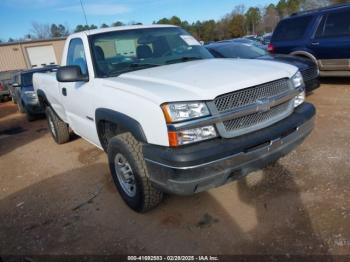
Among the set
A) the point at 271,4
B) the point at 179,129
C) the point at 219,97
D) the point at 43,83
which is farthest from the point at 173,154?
the point at 271,4

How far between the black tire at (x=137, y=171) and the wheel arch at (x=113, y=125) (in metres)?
0.14

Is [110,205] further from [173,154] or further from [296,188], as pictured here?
[296,188]

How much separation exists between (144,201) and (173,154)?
878 mm

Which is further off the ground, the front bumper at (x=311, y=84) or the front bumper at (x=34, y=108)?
the front bumper at (x=311, y=84)

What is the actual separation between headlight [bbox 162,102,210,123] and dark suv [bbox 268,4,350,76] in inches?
252

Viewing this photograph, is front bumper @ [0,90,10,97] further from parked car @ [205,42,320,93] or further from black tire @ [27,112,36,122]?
parked car @ [205,42,320,93]

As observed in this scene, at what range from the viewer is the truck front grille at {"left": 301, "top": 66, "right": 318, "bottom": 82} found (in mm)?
6965

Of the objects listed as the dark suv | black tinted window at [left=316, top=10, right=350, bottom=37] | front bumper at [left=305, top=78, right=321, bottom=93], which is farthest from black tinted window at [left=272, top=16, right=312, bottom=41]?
front bumper at [left=305, top=78, right=321, bottom=93]

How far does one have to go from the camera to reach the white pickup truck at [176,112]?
2.65 metres

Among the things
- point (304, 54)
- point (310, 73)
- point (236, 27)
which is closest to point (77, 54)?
point (310, 73)

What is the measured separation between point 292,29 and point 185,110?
7474 millimetres

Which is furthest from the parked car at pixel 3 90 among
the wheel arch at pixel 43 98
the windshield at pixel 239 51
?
the windshield at pixel 239 51

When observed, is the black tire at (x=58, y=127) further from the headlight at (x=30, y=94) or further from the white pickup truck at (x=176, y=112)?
the headlight at (x=30, y=94)

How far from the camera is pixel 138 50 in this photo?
3986 millimetres
